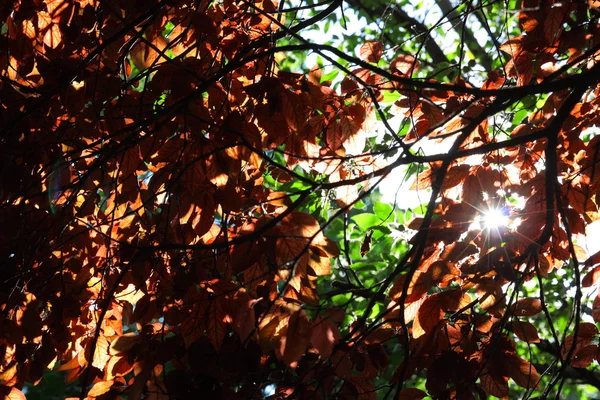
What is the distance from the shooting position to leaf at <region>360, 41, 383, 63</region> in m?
2.30

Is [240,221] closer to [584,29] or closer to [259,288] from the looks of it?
[259,288]

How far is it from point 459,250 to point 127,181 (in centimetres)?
129

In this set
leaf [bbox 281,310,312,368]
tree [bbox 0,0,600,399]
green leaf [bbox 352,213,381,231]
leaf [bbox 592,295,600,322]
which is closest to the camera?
leaf [bbox 281,310,312,368]

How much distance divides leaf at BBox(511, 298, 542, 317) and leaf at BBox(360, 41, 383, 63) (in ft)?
3.50

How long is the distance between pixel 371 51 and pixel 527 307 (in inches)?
→ 44.6

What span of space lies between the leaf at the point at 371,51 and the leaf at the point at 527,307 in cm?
107

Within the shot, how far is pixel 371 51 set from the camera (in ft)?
7.59

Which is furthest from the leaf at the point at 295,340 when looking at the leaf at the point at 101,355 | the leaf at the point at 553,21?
the leaf at the point at 553,21

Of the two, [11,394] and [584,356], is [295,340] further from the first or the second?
[11,394]

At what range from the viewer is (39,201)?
250cm

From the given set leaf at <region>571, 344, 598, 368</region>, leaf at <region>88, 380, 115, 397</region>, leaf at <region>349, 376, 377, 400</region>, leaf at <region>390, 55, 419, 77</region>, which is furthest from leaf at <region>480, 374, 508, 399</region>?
leaf at <region>88, 380, 115, 397</region>

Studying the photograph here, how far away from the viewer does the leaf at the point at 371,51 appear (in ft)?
7.54

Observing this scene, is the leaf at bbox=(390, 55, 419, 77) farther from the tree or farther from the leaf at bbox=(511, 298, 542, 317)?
the leaf at bbox=(511, 298, 542, 317)

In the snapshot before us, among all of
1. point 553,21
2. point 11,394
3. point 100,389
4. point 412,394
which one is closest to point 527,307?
point 412,394
